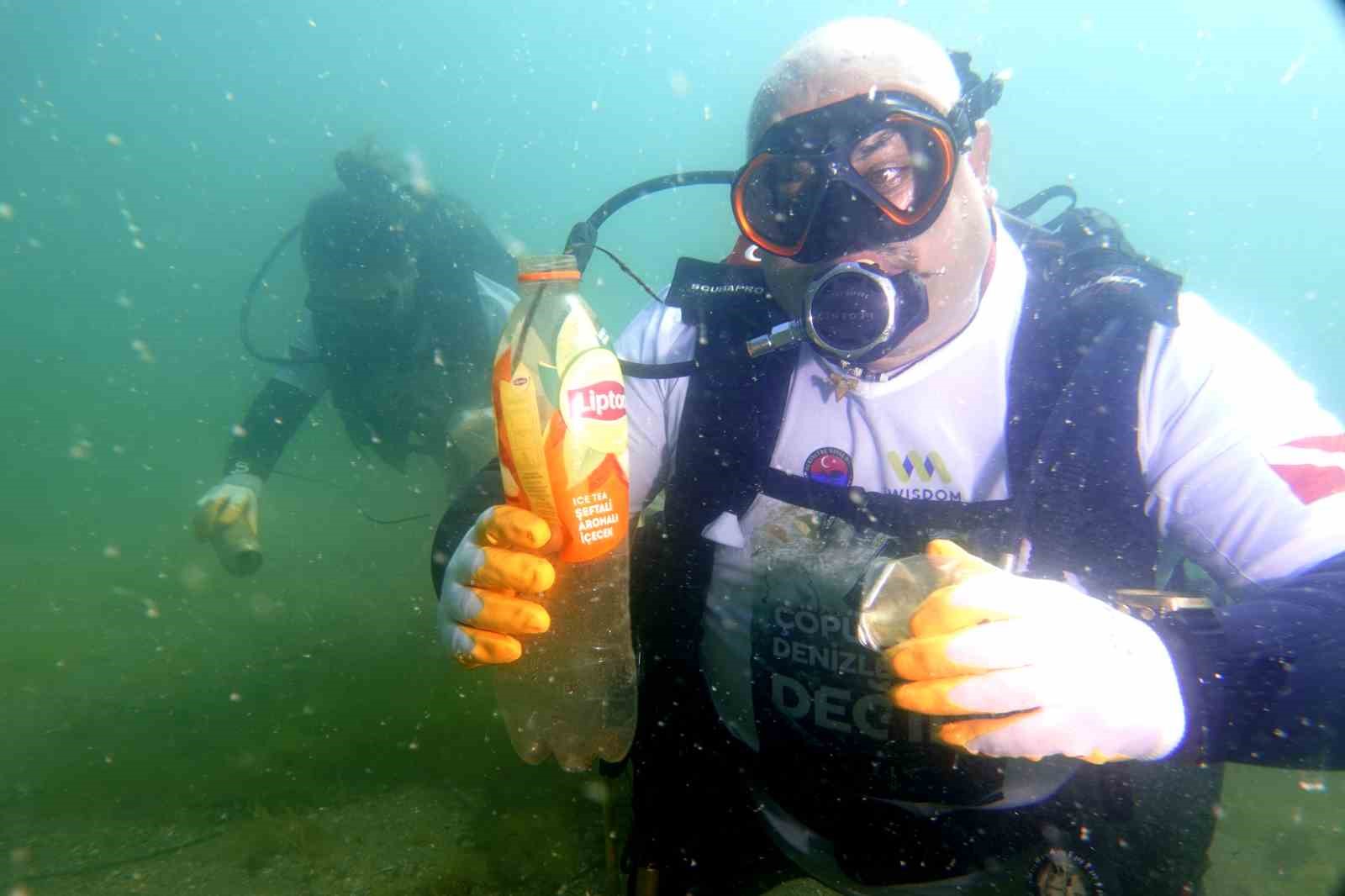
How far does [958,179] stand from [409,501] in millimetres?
18146

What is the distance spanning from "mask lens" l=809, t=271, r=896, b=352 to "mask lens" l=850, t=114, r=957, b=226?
27cm

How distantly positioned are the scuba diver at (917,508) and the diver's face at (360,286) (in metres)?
5.47

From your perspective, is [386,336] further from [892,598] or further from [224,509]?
[892,598]

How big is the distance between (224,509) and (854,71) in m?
5.72

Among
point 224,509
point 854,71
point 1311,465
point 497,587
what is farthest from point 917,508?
point 224,509

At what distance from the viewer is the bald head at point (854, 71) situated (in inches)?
76.9

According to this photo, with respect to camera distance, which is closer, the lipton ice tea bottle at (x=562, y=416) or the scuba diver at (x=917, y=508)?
the scuba diver at (x=917, y=508)

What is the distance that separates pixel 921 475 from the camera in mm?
1993

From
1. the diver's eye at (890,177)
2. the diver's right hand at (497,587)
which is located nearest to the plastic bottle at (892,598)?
the diver's right hand at (497,587)

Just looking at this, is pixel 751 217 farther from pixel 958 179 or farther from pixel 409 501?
pixel 409 501

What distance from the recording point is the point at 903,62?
1.97 metres

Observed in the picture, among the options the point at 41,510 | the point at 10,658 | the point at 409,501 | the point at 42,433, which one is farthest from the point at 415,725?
the point at 42,433

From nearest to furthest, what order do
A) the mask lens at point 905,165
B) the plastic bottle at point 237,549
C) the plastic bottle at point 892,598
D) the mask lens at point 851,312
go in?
the plastic bottle at point 892,598 < the mask lens at point 851,312 < the mask lens at point 905,165 < the plastic bottle at point 237,549

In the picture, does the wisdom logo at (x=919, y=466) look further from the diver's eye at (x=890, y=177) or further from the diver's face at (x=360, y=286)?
the diver's face at (x=360, y=286)
